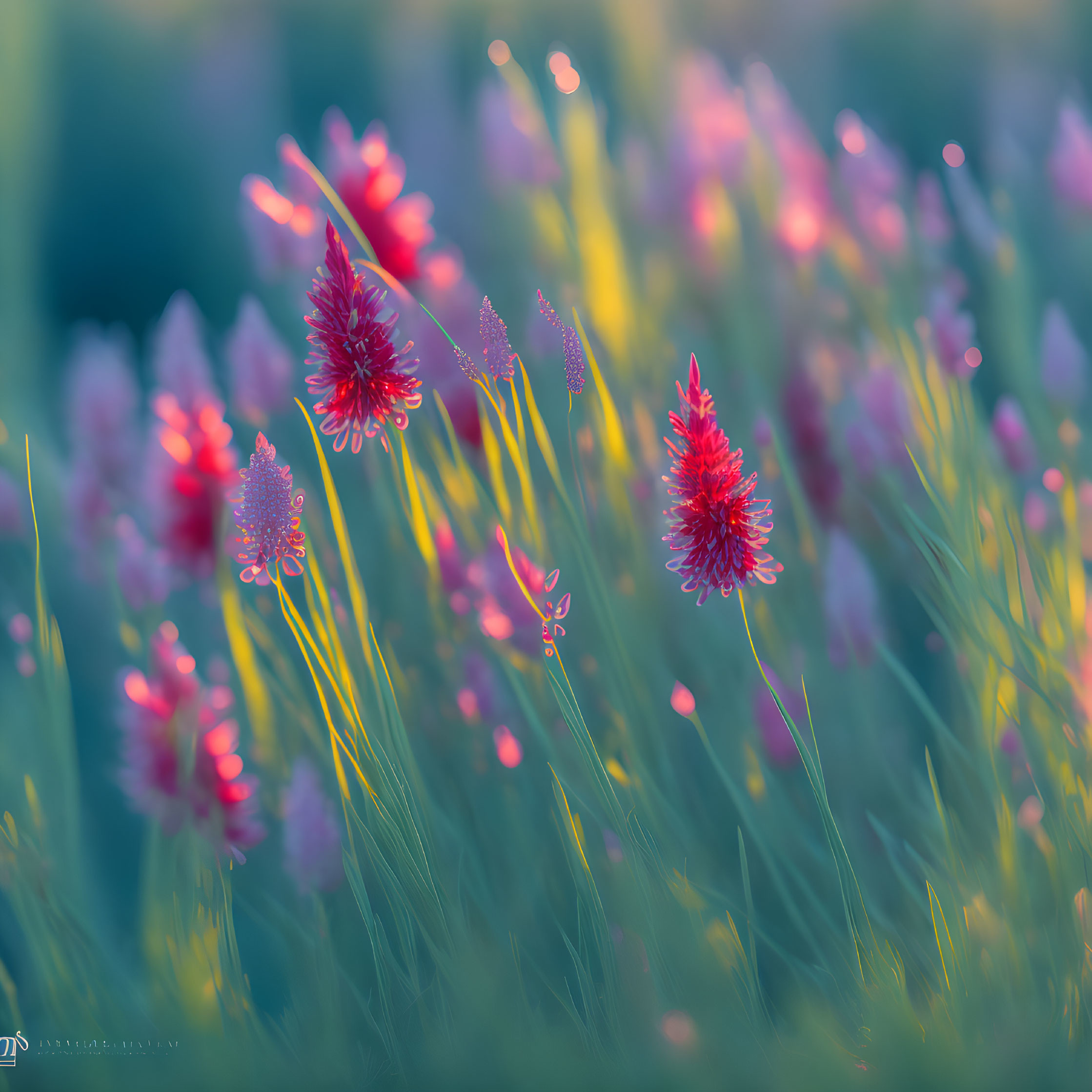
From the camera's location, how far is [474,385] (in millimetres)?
736

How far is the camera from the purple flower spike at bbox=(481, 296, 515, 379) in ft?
2.19

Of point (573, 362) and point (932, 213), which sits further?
point (932, 213)

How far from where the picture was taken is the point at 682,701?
0.74m

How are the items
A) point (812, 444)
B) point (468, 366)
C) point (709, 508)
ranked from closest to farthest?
point (709, 508) → point (468, 366) → point (812, 444)

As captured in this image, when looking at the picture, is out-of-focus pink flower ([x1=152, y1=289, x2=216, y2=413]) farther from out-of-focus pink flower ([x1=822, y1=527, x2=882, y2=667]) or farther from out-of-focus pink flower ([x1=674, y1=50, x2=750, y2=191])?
out-of-focus pink flower ([x1=822, y1=527, x2=882, y2=667])

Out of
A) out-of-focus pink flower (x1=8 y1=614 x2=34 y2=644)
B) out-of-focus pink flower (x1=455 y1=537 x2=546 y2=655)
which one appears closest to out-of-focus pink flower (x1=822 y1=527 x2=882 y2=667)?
out-of-focus pink flower (x1=455 y1=537 x2=546 y2=655)

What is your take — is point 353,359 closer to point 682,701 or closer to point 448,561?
point 448,561

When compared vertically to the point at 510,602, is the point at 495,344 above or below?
above

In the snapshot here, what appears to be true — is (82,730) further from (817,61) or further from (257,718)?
(817,61)

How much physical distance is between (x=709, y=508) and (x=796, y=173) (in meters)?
0.54

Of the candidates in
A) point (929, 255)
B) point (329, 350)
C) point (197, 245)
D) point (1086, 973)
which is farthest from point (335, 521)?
point (1086, 973)

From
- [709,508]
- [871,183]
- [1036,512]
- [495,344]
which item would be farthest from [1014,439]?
[495,344]

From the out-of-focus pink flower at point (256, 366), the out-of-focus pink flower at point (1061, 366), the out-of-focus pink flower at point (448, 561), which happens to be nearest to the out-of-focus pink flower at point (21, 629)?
the out-of-focus pink flower at point (256, 366)

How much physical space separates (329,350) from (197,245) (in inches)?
12.1
